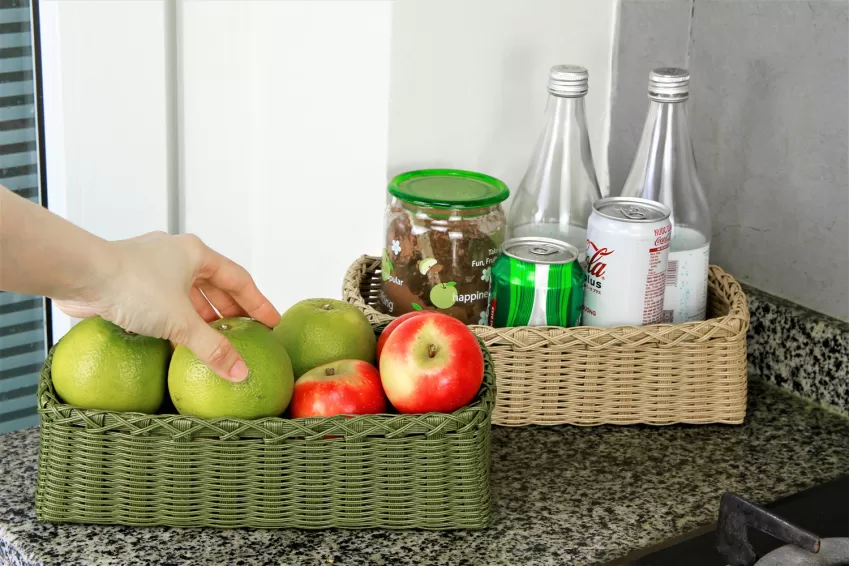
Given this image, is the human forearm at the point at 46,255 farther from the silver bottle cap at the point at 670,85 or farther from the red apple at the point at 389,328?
the silver bottle cap at the point at 670,85

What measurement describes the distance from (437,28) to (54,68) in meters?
0.45

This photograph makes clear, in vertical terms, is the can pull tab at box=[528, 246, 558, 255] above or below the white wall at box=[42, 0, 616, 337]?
below

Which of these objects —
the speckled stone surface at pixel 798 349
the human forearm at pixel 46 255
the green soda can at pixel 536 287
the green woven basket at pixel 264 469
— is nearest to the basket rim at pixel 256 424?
the green woven basket at pixel 264 469

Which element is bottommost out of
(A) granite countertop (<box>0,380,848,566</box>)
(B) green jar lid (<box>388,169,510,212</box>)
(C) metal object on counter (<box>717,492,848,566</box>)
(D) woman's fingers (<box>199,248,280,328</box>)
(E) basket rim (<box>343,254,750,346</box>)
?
(A) granite countertop (<box>0,380,848,566</box>)

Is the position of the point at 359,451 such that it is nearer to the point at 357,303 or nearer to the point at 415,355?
the point at 415,355

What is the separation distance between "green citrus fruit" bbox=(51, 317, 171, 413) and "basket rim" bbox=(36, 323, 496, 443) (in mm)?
13

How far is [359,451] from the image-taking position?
0.76 meters

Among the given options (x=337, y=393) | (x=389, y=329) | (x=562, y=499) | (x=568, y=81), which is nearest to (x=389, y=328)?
(x=389, y=329)

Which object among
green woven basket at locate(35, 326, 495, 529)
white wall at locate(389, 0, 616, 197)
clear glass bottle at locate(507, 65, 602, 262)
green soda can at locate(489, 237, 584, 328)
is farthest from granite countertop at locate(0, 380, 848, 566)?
white wall at locate(389, 0, 616, 197)

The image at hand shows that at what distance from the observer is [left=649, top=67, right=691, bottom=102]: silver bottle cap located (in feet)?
3.25

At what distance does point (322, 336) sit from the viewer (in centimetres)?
83

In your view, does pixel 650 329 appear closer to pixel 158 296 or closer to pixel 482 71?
pixel 482 71

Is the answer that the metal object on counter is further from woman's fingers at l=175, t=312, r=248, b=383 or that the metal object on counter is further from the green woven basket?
woman's fingers at l=175, t=312, r=248, b=383

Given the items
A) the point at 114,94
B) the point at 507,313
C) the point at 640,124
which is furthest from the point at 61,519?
the point at 640,124
